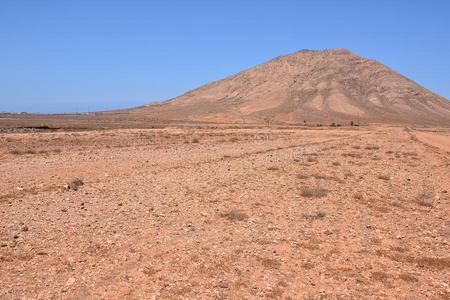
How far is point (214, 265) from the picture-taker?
9922 mm

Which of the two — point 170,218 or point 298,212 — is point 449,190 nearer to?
point 298,212

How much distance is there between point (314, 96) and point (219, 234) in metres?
152

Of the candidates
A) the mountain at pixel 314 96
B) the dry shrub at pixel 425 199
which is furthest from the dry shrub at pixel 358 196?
the mountain at pixel 314 96

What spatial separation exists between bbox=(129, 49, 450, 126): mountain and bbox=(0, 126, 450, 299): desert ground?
10502cm

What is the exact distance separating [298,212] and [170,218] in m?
3.88

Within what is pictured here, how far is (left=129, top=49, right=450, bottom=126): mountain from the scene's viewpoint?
13938cm

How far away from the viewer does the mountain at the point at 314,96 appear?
139375mm

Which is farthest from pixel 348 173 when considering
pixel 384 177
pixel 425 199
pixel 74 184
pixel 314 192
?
pixel 74 184

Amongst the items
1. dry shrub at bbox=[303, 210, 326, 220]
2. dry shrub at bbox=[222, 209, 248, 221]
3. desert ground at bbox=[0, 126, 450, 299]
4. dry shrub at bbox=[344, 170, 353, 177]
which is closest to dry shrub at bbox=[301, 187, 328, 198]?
desert ground at bbox=[0, 126, 450, 299]

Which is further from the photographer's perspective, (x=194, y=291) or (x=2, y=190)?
(x=2, y=190)

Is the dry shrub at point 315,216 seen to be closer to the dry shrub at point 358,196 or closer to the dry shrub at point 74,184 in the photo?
the dry shrub at point 358,196

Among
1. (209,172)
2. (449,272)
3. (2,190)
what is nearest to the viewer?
(449,272)

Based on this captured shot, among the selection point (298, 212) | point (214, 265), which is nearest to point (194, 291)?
point (214, 265)

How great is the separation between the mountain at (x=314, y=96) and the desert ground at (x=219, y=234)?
105019 mm
